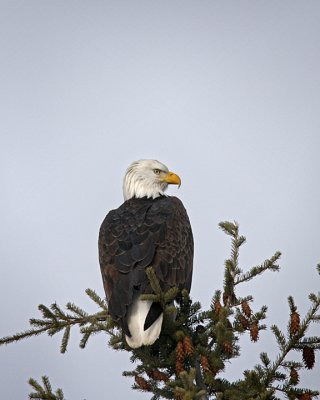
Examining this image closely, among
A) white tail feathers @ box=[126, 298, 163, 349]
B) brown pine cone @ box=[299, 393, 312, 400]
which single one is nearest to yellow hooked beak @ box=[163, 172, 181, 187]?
white tail feathers @ box=[126, 298, 163, 349]

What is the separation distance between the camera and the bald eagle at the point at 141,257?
589cm

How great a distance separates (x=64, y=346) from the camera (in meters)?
5.56

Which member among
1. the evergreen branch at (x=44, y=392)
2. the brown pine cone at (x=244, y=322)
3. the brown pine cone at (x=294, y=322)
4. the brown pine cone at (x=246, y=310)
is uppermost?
the brown pine cone at (x=246, y=310)

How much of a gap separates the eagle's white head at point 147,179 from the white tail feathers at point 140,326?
2728 mm

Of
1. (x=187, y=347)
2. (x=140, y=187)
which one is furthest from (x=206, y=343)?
(x=140, y=187)

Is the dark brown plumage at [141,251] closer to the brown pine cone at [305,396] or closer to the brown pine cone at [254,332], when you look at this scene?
the brown pine cone at [254,332]

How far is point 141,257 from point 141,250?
0.11m

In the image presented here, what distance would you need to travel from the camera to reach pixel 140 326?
584 cm

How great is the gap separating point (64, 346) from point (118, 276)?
975 mm

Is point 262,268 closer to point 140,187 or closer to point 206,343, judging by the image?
point 206,343

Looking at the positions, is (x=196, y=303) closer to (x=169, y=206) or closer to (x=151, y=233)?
(x=151, y=233)

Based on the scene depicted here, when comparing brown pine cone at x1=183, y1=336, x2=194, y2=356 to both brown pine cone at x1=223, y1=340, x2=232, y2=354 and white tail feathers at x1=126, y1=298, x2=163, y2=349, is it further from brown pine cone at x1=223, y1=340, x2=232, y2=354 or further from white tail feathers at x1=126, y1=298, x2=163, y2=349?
white tail feathers at x1=126, y1=298, x2=163, y2=349

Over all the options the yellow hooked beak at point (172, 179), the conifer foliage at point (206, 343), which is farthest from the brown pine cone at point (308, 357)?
the yellow hooked beak at point (172, 179)

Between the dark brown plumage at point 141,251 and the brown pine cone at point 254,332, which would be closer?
the brown pine cone at point 254,332
